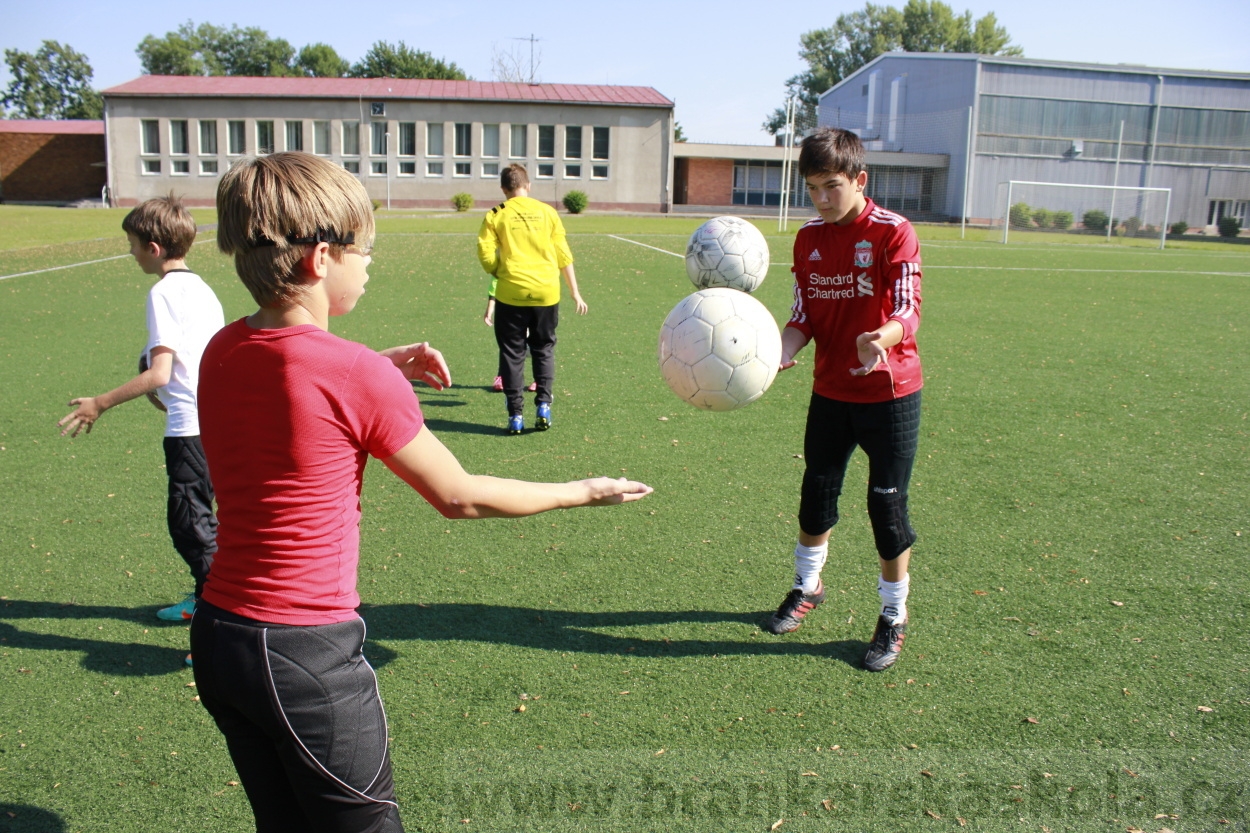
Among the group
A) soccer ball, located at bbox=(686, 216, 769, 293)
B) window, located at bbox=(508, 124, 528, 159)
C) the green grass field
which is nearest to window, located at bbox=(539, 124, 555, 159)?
window, located at bbox=(508, 124, 528, 159)

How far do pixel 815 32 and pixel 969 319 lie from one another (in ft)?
296

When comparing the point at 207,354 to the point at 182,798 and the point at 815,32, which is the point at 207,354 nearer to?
the point at 182,798

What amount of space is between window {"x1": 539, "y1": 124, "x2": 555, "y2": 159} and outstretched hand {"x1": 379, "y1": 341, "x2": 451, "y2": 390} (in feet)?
169

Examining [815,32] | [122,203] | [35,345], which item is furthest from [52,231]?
[815,32]

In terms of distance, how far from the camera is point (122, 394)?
3.56m

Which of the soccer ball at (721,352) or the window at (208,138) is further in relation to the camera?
the window at (208,138)

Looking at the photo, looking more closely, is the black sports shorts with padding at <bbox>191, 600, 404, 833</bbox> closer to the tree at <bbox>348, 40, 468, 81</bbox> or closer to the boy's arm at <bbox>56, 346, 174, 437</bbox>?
the boy's arm at <bbox>56, 346, 174, 437</bbox>

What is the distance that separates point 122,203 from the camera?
50.5 m

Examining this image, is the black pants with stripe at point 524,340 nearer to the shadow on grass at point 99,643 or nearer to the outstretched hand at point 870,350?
the shadow on grass at point 99,643

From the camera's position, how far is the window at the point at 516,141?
169 ft

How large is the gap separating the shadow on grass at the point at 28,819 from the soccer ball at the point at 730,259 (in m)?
3.30

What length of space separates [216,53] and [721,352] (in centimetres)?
10681

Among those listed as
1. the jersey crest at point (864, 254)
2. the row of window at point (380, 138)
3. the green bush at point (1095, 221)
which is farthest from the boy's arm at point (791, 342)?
the row of window at point (380, 138)

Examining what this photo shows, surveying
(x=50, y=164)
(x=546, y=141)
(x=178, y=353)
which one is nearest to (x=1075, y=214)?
(x=546, y=141)
